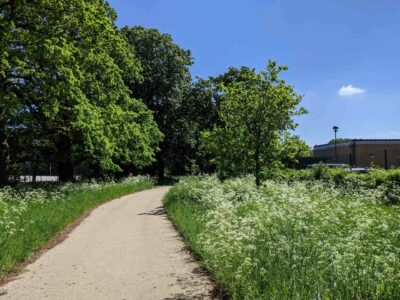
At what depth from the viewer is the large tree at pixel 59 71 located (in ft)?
59.0

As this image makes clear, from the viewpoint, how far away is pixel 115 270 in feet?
28.2

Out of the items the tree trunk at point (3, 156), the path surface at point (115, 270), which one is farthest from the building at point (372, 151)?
the path surface at point (115, 270)

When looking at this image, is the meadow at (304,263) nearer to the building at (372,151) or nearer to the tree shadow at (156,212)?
the tree shadow at (156,212)

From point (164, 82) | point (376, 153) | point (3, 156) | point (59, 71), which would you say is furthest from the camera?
point (376, 153)

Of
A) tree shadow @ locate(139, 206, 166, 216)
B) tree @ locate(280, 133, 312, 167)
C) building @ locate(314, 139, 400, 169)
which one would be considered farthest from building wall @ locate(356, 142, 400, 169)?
tree shadow @ locate(139, 206, 166, 216)

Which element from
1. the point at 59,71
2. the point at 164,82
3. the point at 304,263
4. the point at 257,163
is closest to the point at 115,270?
the point at 304,263

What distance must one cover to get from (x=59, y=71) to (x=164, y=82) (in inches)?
1230

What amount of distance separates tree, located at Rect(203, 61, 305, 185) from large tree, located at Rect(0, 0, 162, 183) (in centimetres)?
637

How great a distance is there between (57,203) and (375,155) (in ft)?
211

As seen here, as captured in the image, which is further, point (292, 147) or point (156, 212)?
point (292, 147)

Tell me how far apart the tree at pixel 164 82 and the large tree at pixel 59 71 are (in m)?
24.2

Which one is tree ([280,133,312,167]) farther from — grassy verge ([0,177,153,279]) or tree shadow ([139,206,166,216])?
grassy verge ([0,177,153,279])

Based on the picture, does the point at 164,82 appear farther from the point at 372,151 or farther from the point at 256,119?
the point at 372,151

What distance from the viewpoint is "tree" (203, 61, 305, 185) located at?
20172mm
